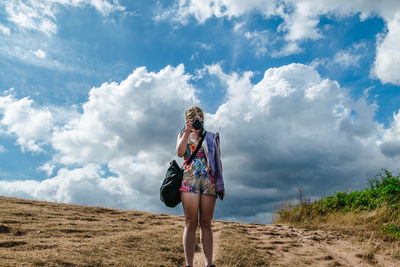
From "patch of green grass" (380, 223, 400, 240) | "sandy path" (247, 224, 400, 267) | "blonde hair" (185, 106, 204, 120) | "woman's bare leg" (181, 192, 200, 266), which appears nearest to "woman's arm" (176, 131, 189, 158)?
"blonde hair" (185, 106, 204, 120)

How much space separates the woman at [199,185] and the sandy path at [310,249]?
9.05 ft

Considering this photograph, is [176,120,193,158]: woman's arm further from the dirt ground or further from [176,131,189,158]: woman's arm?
the dirt ground

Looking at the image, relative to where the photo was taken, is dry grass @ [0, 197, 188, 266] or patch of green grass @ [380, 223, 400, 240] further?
patch of green grass @ [380, 223, 400, 240]

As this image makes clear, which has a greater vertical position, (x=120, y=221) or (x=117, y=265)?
(x=120, y=221)

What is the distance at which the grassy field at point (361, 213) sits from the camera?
8.15 meters

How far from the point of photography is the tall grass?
30.3ft

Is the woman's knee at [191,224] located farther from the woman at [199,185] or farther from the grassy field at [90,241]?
the grassy field at [90,241]

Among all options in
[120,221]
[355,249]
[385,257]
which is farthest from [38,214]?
[385,257]

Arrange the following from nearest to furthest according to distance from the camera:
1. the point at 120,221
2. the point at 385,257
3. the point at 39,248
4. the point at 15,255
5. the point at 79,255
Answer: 1. the point at 15,255
2. the point at 79,255
3. the point at 39,248
4. the point at 385,257
5. the point at 120,221

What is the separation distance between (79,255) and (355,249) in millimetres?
6016

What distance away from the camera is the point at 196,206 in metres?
3.69

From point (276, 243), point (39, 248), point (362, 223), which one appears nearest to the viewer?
point (39, 248)

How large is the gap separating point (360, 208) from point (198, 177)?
28.8ft

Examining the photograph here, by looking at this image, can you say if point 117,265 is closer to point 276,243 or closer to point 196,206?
point 196,206
